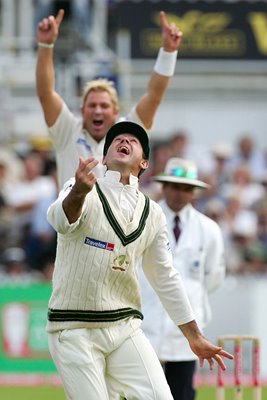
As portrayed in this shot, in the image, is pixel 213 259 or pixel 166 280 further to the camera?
pixel 213 259

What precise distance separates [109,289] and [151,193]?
668 centimetres

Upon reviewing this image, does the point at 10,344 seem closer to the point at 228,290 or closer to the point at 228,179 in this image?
the point at 228,290

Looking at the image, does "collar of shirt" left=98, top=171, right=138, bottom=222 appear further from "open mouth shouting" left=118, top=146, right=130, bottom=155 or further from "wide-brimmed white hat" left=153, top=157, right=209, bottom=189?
"wide-brimmed white hat" left=153, top=157, right=209, bottom=189

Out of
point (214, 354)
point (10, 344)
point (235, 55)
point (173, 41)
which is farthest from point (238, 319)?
point (214, 354)

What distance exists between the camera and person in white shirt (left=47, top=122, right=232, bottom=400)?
6.63 meters

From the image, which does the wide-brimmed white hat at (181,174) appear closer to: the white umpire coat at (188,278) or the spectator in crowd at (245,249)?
the white umpire coat at (188,278)

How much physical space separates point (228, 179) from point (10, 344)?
12.8 feet

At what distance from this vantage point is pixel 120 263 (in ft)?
22.1

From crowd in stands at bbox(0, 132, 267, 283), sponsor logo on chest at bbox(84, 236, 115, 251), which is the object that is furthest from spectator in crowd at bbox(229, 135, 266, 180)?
sponsor logo on chest at bbox(84, 236, 115, 251)

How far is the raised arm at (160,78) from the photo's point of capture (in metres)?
8.53

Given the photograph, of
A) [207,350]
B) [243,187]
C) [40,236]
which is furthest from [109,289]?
[243,187]

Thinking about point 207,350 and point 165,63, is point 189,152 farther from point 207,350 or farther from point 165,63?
point 207,350

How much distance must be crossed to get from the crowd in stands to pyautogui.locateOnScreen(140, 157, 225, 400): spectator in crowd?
4728 mm

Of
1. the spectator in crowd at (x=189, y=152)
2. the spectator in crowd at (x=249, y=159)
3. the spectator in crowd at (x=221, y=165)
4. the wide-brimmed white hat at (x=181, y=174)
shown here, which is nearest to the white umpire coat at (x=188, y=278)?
the wide-brimmed white hat at (x=181, y=174)
